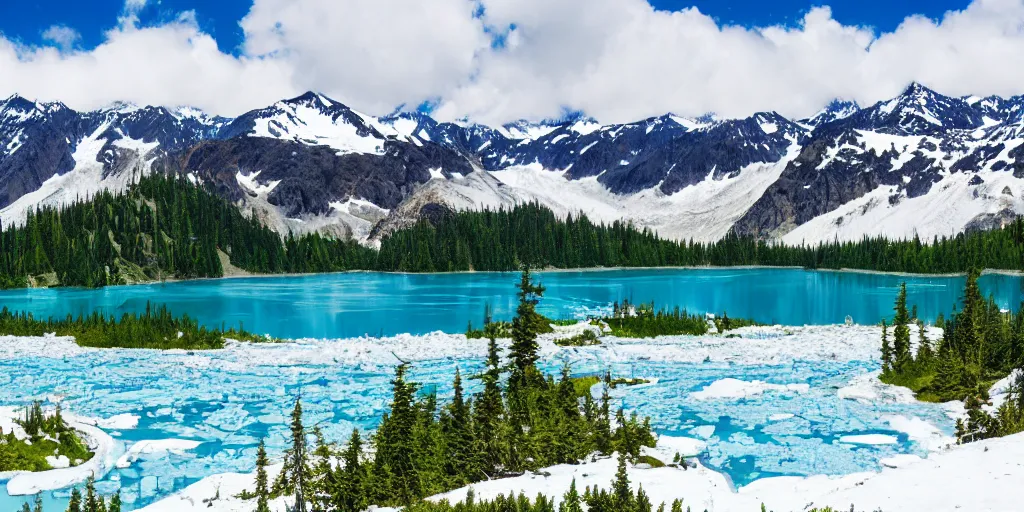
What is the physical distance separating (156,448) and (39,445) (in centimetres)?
391

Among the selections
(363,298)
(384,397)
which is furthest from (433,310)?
(384,397)

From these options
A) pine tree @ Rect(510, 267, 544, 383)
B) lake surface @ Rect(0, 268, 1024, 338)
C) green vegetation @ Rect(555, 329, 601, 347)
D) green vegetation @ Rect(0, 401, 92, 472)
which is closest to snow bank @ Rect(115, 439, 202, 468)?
green vegetation @ Rect(0, 401, 92, 472)

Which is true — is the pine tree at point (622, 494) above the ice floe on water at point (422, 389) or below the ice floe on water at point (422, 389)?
above

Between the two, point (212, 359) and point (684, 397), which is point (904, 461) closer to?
point (684, 397)

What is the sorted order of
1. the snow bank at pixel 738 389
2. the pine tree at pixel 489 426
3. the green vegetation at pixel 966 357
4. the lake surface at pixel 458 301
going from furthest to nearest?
the lake surface at pixel 458 301
the snow bank at pixel 738 389
the green vegetation at pixel 966 357
the pine tree at pixel 489 426

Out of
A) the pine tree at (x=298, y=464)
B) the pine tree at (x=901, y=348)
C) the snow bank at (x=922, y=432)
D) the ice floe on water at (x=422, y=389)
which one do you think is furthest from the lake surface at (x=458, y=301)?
the pine tree at (x=298, y=464)

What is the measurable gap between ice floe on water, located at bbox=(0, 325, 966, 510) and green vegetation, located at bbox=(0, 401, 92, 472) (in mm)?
1294

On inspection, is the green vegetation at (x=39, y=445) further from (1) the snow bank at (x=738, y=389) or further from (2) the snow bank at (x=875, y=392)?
(2) the snow bank at (x=875, y=392)

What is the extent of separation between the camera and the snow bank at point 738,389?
121 ft

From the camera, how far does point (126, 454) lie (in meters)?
28.1

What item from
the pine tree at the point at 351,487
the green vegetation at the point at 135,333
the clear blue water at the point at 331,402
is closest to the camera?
the pine tree at the point at 351,487

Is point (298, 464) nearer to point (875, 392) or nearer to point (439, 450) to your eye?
point (439, 450)

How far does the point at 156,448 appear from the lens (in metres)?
29.1

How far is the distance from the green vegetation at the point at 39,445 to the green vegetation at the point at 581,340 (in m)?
35.9
